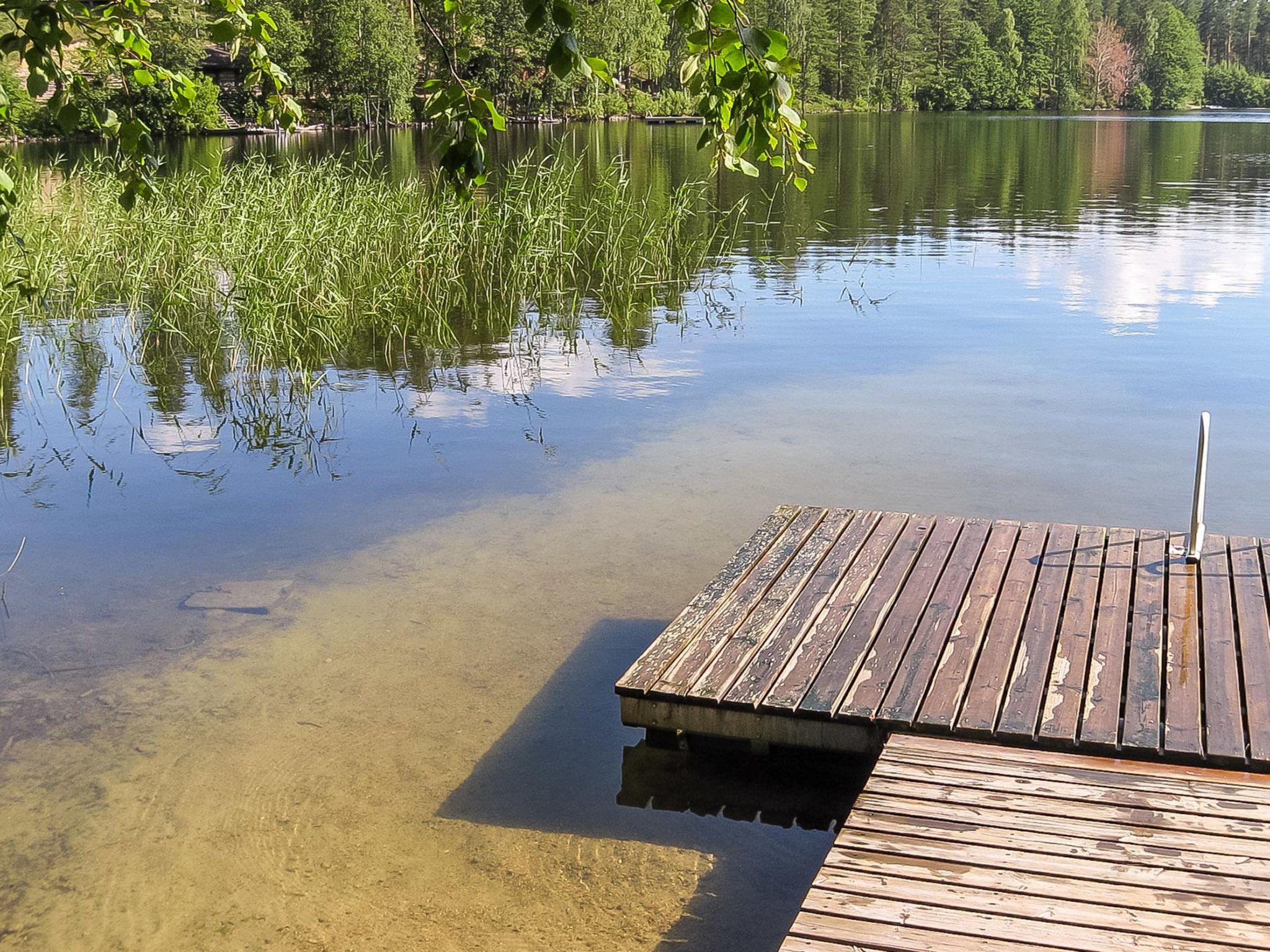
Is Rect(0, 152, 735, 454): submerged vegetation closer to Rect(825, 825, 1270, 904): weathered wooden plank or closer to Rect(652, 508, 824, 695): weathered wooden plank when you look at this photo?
Rect(652, 508, 824, 695): weathered wooden plank

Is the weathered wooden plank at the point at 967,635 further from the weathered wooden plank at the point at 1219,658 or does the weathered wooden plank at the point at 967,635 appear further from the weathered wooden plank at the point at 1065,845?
the weathered wooden plank at the point at 1219,658

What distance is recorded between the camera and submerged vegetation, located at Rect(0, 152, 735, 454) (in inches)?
417

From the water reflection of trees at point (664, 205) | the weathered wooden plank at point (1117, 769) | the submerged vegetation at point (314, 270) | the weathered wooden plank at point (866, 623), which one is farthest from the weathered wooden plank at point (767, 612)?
the submerged vegetation at point (314, 270)

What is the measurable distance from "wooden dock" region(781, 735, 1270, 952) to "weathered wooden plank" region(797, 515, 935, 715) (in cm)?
30

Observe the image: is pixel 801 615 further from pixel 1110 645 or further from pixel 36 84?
pixel 36 84

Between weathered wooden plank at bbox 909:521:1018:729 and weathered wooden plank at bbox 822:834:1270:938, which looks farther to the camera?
weathered wooden plank at bbox 909:521:1018:729

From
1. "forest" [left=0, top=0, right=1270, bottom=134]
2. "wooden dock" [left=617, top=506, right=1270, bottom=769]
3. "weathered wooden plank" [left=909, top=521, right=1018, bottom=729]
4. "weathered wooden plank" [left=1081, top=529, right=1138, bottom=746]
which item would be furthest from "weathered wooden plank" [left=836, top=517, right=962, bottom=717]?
"forest" [left=0, top=0, right=1270, bottom=134]

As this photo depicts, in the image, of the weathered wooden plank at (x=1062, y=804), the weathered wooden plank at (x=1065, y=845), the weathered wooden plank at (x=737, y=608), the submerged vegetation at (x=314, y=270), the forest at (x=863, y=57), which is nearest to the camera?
the weathered wooden plank at (x=1065, y=845)

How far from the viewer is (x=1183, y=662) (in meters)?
4.12

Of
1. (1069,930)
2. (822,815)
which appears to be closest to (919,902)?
(1069,930)

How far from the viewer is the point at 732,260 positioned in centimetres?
1586

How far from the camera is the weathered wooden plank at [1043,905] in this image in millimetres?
2762

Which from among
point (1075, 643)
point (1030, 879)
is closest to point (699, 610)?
point (1075, 643)

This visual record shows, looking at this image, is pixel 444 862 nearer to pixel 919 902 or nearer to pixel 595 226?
pixel 919 902
